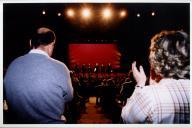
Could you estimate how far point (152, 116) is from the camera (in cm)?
259

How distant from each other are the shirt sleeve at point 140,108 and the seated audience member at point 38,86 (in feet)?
2.16

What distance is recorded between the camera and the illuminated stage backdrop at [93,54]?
3.07 meters

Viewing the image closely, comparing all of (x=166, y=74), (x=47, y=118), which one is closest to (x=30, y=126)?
(x=47, y=118)

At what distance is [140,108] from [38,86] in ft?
3.56

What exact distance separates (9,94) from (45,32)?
0.80m

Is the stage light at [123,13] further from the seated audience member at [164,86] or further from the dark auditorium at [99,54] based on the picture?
the seated audience member at [164,86]

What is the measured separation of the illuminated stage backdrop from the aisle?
45 centimetres

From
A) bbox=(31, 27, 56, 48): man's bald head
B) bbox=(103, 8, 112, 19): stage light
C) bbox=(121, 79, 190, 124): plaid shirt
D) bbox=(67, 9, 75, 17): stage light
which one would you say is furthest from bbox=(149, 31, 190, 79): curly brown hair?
bbox=(31, 27, 56, 48): man's bald head

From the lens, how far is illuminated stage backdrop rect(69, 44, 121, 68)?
3.07 meters

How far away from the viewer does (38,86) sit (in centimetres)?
278

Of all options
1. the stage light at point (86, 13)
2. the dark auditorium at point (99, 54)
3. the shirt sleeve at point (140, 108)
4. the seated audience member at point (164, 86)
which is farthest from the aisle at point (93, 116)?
the stage light at point (86, 13)

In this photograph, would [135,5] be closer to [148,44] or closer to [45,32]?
[148,44]

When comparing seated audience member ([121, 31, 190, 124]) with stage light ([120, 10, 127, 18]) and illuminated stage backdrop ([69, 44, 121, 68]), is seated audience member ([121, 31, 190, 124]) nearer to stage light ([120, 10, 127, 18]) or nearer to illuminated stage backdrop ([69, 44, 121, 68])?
illuminated stage backdrop ([69, 44, 121, 68])

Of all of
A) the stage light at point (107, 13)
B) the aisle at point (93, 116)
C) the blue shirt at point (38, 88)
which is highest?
the stage light at point (107, 13)
